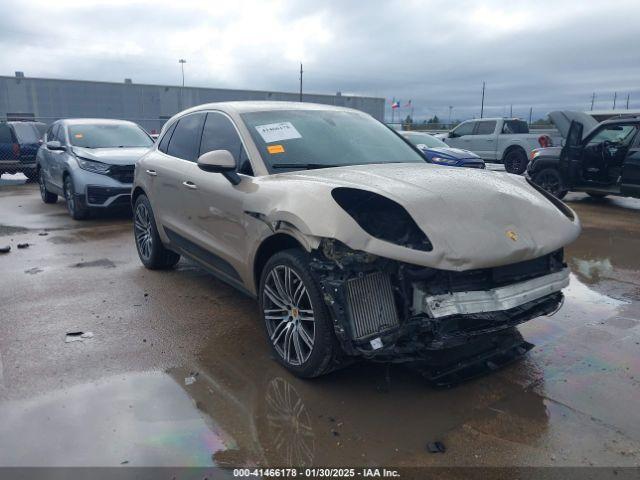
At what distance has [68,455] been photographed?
269 cm

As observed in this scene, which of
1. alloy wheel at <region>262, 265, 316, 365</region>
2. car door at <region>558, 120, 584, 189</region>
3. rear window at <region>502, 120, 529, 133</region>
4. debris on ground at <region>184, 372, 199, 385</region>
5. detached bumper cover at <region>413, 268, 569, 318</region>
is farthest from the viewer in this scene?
rear window at <region>502, 120, 529, 133</region>

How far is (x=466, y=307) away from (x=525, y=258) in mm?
505

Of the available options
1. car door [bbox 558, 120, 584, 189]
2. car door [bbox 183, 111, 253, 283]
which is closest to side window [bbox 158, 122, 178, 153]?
car door [bbox 183, 111, 253, 283]

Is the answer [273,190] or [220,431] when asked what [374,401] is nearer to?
[220,431]

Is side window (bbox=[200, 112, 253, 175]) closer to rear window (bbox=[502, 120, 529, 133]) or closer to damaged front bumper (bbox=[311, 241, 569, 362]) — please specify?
damaged front bumper (bbox=[311, 241, 569, 362])

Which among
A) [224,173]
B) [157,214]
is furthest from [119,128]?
Answer: [224,173]

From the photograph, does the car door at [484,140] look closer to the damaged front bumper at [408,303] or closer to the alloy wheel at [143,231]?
the alloy wheel at [143,231]

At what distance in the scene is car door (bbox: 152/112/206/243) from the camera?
15.7ft

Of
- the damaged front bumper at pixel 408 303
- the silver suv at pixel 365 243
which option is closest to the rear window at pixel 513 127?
the silver suv at pixel 365 243

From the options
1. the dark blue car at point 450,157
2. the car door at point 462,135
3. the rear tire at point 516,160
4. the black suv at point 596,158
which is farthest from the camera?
the car door at point 462,135

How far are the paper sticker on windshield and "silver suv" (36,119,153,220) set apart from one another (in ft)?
17.4

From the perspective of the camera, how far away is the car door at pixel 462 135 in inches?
739

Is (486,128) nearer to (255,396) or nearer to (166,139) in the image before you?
(166,139)

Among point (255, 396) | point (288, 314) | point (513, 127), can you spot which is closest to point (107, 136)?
point (288, 314)
